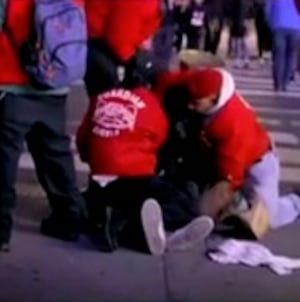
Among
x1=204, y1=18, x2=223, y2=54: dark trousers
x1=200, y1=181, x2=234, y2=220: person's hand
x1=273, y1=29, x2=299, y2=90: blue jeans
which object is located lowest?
x1=204, y1=18, x2=223, y2=54: dark trousers

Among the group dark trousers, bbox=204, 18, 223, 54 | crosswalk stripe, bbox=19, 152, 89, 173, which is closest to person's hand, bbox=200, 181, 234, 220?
crosswalk stripe, bbox=19, 152, 89, 173

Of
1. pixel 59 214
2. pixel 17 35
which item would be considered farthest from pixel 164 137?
pixel 17 35

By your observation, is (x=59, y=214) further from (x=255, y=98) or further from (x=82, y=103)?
(x=255, y=98)

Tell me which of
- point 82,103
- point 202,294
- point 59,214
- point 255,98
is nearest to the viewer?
point 202,294

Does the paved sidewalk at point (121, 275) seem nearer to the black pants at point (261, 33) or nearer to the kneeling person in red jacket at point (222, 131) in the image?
the kneeling person in red jacket at point (222, 131)

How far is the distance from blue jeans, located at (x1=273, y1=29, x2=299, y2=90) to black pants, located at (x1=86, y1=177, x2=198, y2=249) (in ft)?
34.0

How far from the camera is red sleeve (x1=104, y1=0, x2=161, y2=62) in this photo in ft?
28.2

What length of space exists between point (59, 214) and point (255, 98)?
10209 mm

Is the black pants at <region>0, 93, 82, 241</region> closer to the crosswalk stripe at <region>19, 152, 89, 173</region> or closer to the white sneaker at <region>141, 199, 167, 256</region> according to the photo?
the white sneaker at <region>141, 199, 167, 256</region>

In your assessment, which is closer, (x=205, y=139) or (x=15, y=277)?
(x=15, y=277)

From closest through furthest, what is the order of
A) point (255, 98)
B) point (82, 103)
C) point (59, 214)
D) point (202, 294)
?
point (202, 294), point (59, 214), point (82, 103), point (255, 98)

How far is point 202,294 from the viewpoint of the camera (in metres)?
7.26

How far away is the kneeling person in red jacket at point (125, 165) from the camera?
26.9 feet

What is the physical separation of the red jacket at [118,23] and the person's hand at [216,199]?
0.95m
